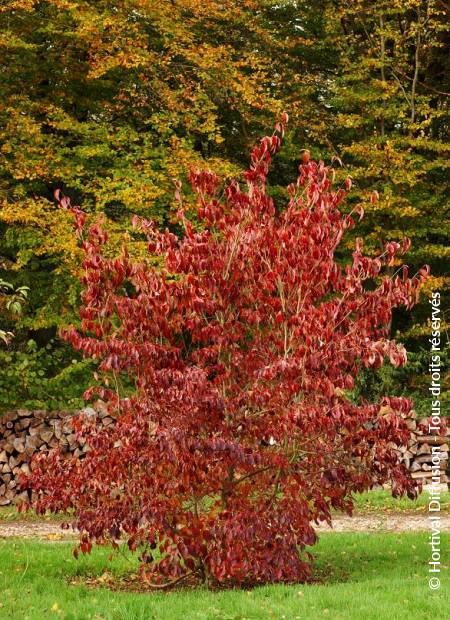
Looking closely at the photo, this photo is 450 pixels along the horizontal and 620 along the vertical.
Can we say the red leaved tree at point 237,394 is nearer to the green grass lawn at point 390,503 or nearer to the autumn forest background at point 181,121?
the green grass lawn at point 390,503

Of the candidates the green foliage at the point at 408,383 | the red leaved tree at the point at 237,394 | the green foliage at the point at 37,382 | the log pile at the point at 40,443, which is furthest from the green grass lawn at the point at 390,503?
the red leaved tree at the point at 237,394

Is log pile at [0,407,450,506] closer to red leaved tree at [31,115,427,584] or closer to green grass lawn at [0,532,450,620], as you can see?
green grass lawn at [0,532,450,620]

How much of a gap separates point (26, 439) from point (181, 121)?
5.71 metres

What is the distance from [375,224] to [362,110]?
2.33 m

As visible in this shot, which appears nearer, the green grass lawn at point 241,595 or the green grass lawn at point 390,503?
the green grass lawn at point 241,595

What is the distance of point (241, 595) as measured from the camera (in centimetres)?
718

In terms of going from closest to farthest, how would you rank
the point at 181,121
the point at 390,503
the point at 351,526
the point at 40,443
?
the point at 351,526, the point at 390,503, the point at 40,443, the point at 181,121

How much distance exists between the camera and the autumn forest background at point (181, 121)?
15.4m

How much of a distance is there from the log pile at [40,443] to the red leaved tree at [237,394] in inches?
292

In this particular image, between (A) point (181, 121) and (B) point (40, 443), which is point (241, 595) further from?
(A) point (181, 121)

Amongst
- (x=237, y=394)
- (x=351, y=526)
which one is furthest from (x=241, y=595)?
(x=351, y=526)

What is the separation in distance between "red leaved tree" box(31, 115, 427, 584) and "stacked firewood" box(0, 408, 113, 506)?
7415 mm

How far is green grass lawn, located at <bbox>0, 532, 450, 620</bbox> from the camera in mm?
6531

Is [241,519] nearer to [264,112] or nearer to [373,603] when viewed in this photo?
[373,603]
